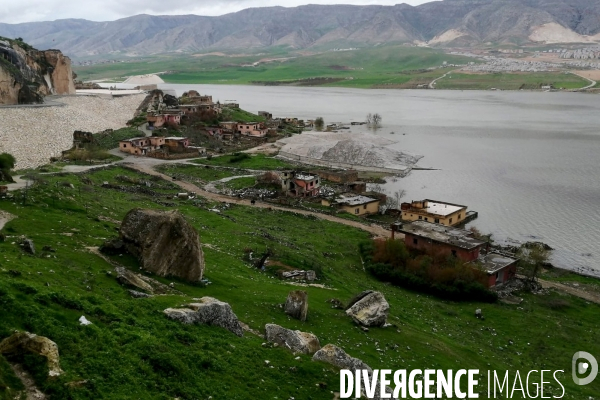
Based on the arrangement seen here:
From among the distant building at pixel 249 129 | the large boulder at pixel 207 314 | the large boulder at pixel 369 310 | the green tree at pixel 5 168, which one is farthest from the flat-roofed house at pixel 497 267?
the distant building at pixel 249 129

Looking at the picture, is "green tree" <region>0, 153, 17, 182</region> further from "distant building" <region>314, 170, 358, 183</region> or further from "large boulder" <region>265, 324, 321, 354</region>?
"distant building" <region>314, 170, 358, 183</region>

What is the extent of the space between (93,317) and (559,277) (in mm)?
30410

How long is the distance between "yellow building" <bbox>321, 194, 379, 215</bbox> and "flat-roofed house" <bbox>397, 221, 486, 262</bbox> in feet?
33.9

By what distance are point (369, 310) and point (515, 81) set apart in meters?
187

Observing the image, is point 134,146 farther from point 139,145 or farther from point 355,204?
point 355,204

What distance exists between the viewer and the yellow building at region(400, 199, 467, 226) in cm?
4224

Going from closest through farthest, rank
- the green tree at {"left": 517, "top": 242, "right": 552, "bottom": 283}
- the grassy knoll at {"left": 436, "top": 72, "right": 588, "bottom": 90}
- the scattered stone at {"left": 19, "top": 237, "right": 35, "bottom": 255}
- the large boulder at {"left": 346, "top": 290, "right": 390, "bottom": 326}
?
the scattered stone at {"left": 19, "top": 237, "right": 35, "bottom": 255}, the large boulder at {"left": 346, "top": 290, "right": 390, "bottom": 326}, the green tree at {"left": 517, "top": 242, "right": 552, "bottom": 283}, the grassy knoll at {"left": 436, "top": 72, "right": 588, "bottom": 90}

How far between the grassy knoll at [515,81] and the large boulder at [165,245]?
181 meters

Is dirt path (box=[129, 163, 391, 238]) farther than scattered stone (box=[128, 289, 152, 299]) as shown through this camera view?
Yes

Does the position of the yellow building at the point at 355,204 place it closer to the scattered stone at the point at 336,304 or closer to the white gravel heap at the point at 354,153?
the white gravel heap at the point at 354,153

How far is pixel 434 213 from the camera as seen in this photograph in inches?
→ 1689

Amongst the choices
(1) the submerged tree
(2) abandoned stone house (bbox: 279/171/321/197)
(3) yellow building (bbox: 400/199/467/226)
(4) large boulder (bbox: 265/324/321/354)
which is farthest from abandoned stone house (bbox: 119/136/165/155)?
(4) large boulder (bbox: 265/324/321/354)

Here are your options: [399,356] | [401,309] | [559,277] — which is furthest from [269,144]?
[399,356]

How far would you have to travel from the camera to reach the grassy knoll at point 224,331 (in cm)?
1094
